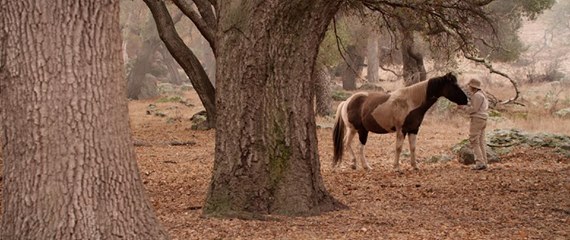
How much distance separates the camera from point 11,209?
14.8 feet

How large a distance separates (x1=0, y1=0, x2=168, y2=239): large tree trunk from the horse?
712 centimetres

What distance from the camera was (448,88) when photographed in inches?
437

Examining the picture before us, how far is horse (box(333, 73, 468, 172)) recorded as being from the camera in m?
11.1

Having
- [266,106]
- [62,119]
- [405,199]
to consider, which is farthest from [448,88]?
[62,119]

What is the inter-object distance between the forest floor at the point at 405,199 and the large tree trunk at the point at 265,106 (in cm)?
32

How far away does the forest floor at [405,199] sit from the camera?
646cm

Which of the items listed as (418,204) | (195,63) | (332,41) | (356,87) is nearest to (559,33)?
(356,87)

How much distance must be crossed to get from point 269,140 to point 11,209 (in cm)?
296

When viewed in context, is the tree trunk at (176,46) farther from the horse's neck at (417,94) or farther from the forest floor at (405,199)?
the horse's neck at (417,94)

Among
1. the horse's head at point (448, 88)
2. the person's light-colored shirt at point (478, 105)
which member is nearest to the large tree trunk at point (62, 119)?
the horse's head at point (448, 88)

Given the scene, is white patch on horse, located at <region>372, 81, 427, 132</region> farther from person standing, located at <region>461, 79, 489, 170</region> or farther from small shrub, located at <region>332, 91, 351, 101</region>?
small shrub, located at <region>332, 91, 351, 101</region>

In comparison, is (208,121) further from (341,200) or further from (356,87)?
(356,87)

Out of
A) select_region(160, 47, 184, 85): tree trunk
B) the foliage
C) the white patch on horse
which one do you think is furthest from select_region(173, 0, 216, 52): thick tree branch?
select_region(160, 47, 184, 85): tree trunk

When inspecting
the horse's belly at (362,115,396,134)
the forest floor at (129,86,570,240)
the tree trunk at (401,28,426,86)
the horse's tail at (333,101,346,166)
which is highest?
the tree trunk at (401,28,426,86)
